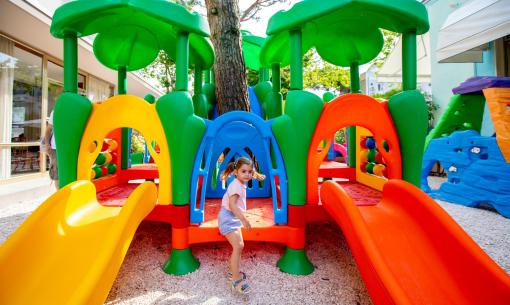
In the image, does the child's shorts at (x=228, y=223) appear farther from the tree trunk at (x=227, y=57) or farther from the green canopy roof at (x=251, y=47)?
the green canopy roof at (x=251, y=47)

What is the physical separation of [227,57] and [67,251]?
11.4ft

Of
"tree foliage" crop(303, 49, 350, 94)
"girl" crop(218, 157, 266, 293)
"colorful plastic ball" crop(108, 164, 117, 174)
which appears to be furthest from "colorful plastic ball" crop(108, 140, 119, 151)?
"tree foliage" crop(303, 49, 350, 94)

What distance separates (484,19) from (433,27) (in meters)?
4.68

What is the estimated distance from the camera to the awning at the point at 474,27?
493 cm

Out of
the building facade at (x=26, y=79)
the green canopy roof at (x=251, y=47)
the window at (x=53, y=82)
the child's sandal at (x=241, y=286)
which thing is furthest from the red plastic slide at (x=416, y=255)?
the window at (x=53, y=82)

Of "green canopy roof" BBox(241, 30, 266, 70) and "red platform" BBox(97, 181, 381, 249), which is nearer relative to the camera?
"red platform" BBox(97, 181, 381, 249)

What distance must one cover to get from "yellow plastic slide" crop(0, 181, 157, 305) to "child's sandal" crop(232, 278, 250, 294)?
0.88 meters

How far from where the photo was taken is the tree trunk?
14.4ft

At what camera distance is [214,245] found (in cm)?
304

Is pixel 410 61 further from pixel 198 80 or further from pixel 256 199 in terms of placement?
pixel 198 80

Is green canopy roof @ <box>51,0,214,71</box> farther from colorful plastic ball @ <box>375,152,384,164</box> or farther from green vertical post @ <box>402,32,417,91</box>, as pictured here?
colorful plastic ball @ <box>375,152,384,164</box>

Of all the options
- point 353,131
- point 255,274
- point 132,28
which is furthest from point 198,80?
point 255,274

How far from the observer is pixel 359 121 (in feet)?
9.08

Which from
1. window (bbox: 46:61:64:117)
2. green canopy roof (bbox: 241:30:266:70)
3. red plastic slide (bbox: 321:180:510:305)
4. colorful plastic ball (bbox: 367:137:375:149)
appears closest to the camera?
red plastic slide (bbox: 321:180:510:305)
